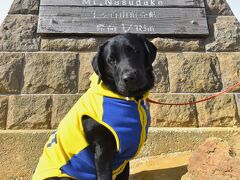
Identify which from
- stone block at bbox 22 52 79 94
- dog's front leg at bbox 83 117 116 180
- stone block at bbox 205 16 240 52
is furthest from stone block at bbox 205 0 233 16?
dog's front leg at bbox 83 117 116 180

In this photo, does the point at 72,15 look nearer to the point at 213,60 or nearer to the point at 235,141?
the point at 213,60

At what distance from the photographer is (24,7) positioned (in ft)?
13.0

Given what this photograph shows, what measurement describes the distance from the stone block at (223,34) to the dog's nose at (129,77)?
6.54 ft

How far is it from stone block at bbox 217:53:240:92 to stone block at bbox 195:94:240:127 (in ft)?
0.69

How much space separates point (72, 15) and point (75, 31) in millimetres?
222

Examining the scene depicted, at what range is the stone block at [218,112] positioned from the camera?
139 inches

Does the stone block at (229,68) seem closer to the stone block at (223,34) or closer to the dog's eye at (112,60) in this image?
the stone block at (223,34)

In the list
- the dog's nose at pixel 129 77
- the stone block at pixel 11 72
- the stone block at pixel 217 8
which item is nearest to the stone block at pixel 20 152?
the stone block at pixel 11 72

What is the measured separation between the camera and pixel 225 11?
4.14m

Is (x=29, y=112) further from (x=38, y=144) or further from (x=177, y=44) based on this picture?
(x=177, y=44)

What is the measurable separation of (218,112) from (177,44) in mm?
954

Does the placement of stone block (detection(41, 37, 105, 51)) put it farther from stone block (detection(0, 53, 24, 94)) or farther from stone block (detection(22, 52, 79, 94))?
stone block (detection(0, 53, 24, 94))

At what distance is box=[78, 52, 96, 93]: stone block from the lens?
3.61m

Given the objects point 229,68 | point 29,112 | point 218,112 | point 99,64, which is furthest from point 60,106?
point 229,68
